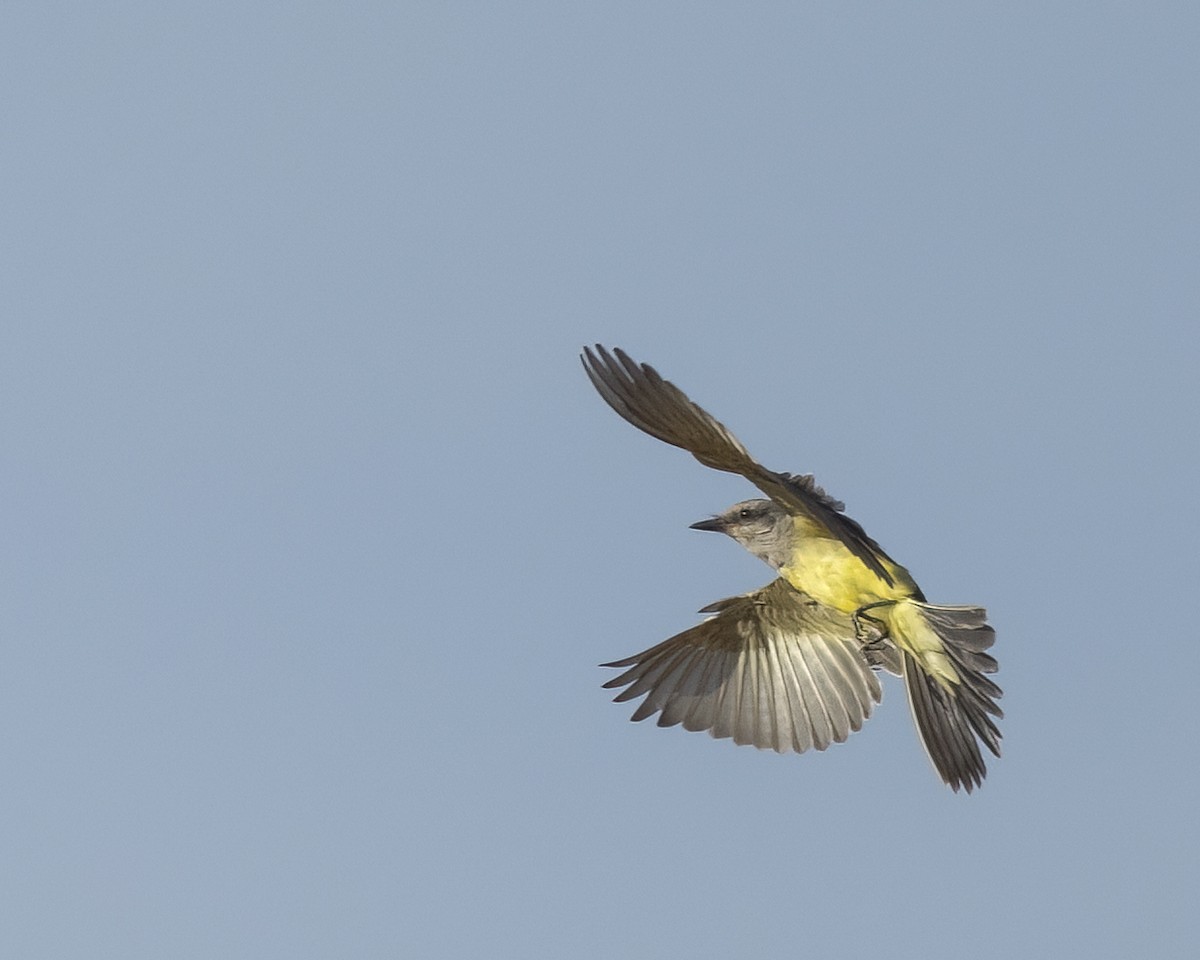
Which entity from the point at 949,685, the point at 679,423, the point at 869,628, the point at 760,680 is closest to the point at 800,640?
the point at 760,680

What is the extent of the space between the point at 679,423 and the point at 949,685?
360 centimetres

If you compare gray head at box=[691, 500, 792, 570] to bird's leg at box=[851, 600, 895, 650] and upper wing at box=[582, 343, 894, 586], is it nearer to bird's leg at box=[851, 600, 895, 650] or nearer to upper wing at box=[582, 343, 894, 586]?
bird's leg at box=[851, 600, 895, 650]

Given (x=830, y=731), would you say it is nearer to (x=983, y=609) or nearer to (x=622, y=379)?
(x=983, y=609)

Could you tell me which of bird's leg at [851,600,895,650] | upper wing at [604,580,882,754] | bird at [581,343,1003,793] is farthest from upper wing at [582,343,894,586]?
upper wing at [604,580,882,754]

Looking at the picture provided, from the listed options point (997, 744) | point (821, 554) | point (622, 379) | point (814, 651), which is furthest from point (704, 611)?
point (622, 379)

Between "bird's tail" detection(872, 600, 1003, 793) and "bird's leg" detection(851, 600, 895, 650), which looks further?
"bird's leg" detection(851, 600, 895, 650)

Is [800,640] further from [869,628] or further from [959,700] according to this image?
[959,700]

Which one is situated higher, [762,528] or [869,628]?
[762,528]

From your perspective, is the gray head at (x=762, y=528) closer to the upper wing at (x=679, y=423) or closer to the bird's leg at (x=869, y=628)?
the bird's leg at (x=869, y=628)

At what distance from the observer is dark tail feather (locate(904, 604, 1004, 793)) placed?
44.8ft

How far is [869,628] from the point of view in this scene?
15562mm

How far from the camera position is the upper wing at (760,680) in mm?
17188

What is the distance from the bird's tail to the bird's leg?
3.6 inches

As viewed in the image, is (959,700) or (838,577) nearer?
(959,700)
